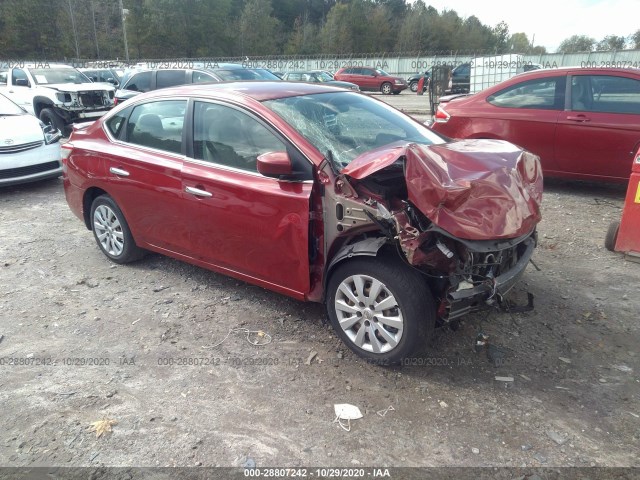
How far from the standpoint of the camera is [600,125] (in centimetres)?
614

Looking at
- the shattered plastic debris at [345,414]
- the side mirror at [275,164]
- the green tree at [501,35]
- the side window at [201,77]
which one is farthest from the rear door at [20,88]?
the green tree at [501,35]

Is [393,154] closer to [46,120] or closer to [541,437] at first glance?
[541,437]

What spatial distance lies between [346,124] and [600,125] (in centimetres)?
409

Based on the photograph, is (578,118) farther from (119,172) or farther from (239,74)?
(239,74)

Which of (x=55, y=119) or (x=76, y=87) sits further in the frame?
(x=76, y=87)

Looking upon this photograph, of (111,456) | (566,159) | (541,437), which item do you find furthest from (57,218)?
(566,159)

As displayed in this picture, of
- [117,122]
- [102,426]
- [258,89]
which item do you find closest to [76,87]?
[117,122]

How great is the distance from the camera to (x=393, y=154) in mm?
3033

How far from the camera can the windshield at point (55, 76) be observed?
43.9 ft

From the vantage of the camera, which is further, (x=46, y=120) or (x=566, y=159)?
(x=46, y=120)

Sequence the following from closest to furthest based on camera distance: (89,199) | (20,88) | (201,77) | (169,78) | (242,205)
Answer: (242,205) < (89,199) < (201,77) < (169,78) < (20,88)

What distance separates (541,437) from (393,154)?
5.87 feet

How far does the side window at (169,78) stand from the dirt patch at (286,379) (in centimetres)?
838

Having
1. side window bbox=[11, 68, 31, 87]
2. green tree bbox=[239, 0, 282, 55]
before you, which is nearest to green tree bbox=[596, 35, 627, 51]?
green tree bbox=[239, 0, 282, 55]
